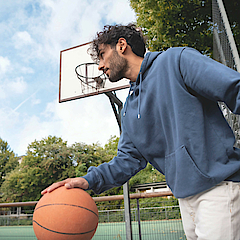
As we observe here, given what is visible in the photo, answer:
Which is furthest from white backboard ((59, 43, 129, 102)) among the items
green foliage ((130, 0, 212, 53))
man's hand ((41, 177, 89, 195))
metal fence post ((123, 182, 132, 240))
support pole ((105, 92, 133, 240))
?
man's hand ((41, 177, 89, 195))

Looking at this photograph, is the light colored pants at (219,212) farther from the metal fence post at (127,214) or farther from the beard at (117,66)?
the metal fence post at (127,214)

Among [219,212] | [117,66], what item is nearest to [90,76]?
[117,66]

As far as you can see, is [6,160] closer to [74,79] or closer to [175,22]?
[74,79]

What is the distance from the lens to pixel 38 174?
24.3 metres

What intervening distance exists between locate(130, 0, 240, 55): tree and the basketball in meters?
5.04

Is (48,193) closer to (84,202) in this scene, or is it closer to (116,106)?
(84,202)

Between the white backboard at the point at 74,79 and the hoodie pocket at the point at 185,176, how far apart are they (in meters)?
3.73

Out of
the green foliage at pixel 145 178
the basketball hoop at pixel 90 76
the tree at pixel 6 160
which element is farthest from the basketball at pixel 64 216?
the tree at pixel 6 160

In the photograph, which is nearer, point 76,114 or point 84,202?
point 84,202

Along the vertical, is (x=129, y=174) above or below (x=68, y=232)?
above

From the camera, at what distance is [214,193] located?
947mm

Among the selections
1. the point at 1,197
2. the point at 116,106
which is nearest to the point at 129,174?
the point at 116,106

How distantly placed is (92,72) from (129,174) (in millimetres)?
4091

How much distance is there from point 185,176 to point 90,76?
14.9 feet
